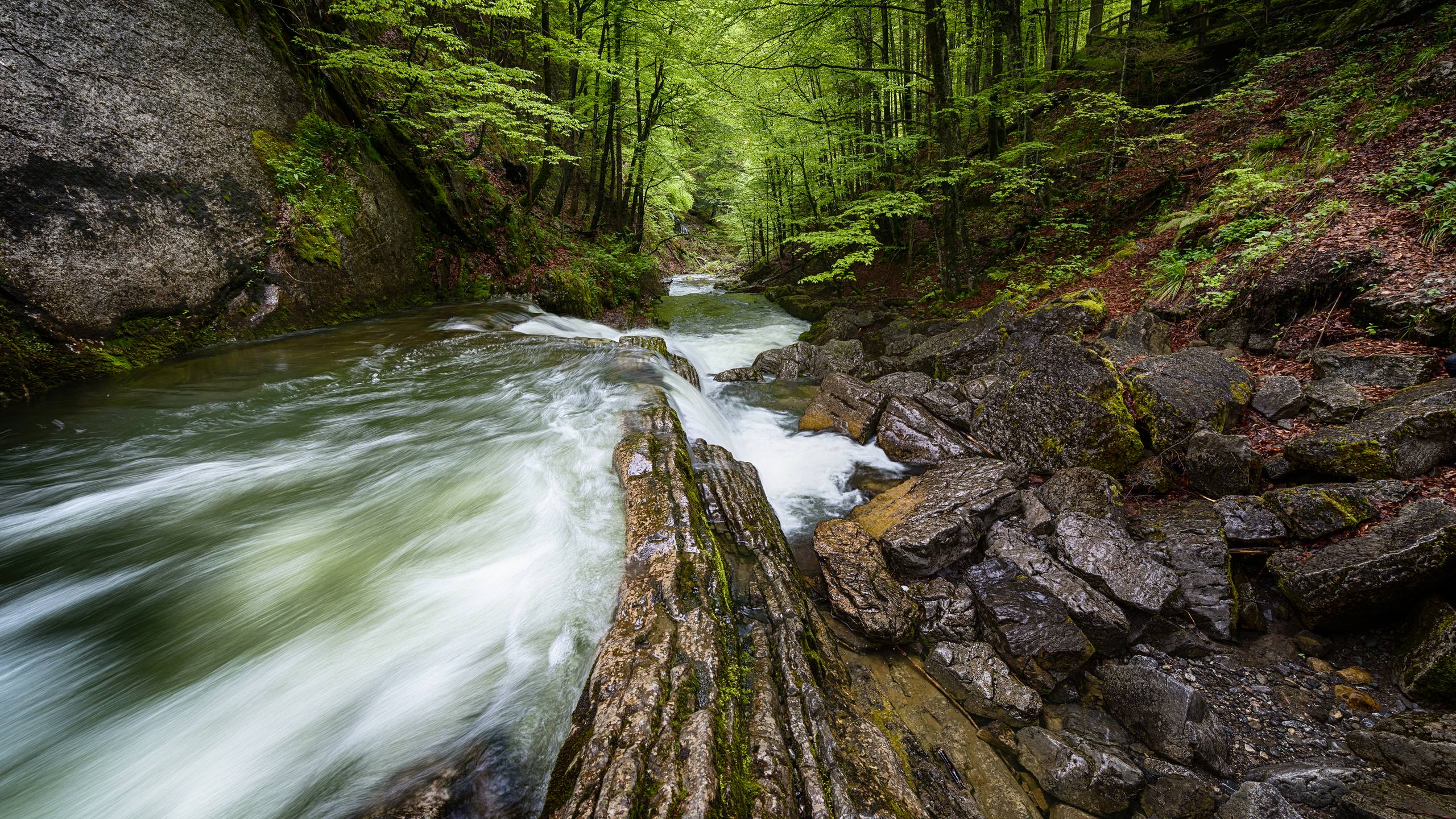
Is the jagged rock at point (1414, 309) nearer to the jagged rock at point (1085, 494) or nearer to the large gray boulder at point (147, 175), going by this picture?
the jagged rock at point (1085, 494)

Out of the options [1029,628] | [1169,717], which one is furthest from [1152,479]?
[1169,717]

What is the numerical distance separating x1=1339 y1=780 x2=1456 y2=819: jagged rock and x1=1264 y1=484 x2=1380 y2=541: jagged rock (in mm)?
1887

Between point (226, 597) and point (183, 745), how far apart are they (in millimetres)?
1188

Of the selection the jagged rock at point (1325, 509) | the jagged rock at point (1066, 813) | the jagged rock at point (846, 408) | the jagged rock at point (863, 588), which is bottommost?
the jagged rock at point (1066, 813)

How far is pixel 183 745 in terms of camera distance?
7.09 feet

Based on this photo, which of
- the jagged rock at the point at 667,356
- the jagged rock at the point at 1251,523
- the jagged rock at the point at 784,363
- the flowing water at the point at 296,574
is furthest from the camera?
the jagged rock at the point at 784,363

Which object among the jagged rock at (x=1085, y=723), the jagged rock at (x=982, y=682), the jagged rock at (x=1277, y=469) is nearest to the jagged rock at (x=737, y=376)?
the jagged rock at (x=982, y=682)

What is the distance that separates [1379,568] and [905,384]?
510 cm

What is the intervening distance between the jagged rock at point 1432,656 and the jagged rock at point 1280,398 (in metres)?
2.34

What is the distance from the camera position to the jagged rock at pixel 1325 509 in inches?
142

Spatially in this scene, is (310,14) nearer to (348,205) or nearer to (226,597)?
(348,205)

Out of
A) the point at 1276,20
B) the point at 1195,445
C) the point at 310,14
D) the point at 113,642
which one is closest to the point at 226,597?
the point at 113,642

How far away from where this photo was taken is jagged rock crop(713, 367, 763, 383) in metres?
9.84

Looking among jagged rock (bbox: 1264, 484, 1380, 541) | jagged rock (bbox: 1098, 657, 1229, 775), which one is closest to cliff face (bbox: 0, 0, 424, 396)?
jagged rock (bbox: 1098, 657, 1229, 775)
